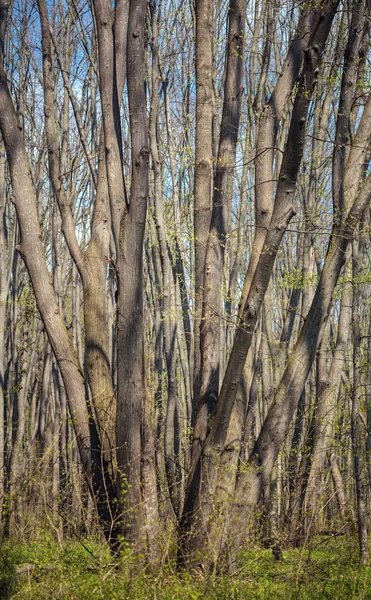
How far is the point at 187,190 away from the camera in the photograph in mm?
16516

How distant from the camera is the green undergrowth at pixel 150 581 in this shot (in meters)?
4.54

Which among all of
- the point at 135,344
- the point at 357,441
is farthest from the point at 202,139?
the point at 357,441

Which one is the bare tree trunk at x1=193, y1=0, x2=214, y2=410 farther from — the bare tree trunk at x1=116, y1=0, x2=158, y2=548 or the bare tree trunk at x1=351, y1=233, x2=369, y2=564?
the bare tree trunk at x1=351, y1=233, x2=369, y2=564

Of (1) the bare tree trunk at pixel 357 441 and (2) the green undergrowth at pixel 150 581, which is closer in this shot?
(2) the green undergrowth at pixel 150 581

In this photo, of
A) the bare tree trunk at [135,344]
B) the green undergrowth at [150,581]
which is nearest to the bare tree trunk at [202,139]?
the bare tree trunk at [135,344]

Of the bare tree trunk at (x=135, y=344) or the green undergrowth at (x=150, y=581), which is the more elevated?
the bare tree trunk at (x=135, y=344)

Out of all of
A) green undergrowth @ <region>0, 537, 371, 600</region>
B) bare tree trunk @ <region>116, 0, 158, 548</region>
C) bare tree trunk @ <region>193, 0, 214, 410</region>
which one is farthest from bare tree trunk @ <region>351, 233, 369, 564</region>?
bare tree trunk @ <region>116, 0, 158, 548</region>

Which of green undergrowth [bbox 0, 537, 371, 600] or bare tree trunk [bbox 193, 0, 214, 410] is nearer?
green undergrowth [bbox 0, 537, 371, 600]

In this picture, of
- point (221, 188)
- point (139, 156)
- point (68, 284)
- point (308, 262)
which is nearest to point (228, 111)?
point (221, 188)

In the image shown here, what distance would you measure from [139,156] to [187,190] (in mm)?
10937

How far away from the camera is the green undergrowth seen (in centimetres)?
454

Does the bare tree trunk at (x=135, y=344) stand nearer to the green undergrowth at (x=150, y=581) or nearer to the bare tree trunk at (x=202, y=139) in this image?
the green undergrowth at (x=150, y=581)

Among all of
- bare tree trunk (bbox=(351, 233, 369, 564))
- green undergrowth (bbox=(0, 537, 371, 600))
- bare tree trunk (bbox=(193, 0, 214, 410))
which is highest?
bare tree trunk (bbox=(193, 0, 214, 410))

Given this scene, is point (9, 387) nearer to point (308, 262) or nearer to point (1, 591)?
point (308, 262)
